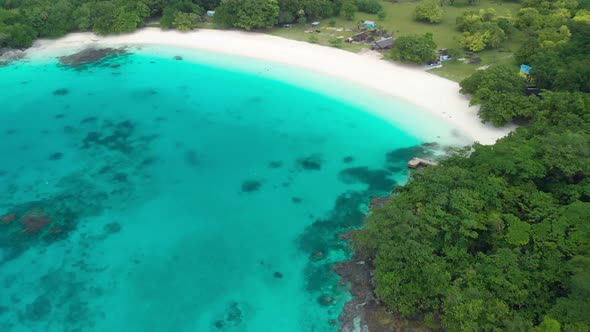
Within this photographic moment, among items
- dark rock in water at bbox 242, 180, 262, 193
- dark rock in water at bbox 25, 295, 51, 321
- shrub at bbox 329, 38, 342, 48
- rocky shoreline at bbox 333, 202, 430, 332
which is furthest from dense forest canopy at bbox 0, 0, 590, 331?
dark rock in water at bbox 25, 295, 51, 321

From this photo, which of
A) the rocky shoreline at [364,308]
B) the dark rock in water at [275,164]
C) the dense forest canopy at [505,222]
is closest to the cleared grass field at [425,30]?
the dense forest canopy at [505,222]

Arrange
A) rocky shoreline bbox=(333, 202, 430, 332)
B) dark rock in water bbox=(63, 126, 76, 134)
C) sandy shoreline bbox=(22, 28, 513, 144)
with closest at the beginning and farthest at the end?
rocky shoreline bbox=(333, 202, 430, 332) → sandy shoreline bbox=(22, 28, 513, 144) → dark rock in water bbox=(63, 126, 76, 134)

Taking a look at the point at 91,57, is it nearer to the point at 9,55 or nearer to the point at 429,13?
the point at 9,55

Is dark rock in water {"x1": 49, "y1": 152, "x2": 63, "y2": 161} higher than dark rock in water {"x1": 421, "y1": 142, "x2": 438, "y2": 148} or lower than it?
lower

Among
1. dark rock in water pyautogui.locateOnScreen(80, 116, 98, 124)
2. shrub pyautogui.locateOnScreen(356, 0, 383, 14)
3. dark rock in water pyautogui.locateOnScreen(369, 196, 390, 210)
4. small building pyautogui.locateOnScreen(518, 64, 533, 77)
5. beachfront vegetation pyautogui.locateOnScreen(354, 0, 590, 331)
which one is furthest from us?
shrub pyautogui.locateOnScreen(356, 0, 383, 14)

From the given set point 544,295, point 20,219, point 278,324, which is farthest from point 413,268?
point 20,219

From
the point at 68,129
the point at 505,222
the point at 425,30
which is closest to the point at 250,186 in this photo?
the point at 505,222

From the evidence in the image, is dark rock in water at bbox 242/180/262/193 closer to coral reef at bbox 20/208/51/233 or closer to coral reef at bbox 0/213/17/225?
coral reef at bbox 20/208/51/233
